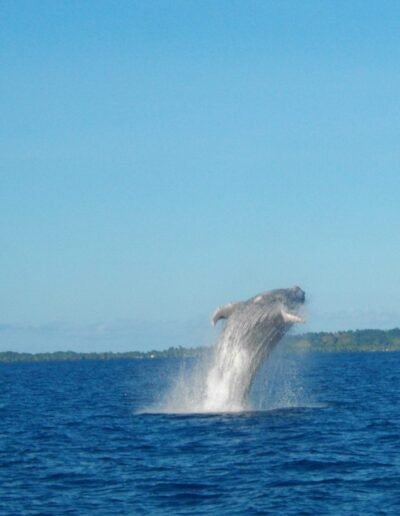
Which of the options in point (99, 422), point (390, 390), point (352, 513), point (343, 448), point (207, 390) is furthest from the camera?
point (390, 390)

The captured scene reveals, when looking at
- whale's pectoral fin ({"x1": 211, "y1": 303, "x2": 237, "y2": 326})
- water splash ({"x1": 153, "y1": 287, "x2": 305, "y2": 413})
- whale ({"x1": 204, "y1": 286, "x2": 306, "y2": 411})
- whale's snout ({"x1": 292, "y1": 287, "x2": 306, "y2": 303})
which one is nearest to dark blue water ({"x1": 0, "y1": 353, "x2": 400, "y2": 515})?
water splash ({"x1": 153, "y1": 287, "x2": 305, "y2": 413})

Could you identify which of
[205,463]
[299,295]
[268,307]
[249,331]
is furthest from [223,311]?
[205,463]

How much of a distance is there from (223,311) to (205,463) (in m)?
7.76

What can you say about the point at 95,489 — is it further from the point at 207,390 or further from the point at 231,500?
the point at 207,390

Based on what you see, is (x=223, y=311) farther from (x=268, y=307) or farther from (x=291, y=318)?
(x=291, y=318)

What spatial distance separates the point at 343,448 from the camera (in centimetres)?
3128

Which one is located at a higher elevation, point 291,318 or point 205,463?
point 291,318

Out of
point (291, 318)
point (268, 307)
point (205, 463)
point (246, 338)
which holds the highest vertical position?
point (268, 307)

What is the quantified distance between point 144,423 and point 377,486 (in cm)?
1474

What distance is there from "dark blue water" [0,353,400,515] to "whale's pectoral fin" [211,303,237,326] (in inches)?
137

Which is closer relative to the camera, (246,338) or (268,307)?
(268,307)

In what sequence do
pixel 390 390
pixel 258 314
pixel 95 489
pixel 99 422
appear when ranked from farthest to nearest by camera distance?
pixel 390 390 → pixel 99 422 → pixel 258 314 → pixel 95 489

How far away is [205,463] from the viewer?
28.1 metres

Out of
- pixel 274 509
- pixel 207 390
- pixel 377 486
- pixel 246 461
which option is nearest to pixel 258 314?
pixel 207 390
